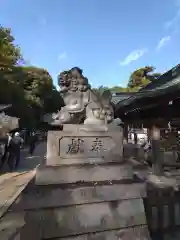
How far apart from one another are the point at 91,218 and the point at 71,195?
379 millimetres

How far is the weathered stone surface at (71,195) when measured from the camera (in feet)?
8.80

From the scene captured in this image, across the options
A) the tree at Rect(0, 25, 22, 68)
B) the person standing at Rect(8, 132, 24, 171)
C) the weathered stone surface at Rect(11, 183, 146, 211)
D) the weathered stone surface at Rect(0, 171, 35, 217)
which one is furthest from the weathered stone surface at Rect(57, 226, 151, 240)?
the tree at Rect(0, 25, 22, 68)

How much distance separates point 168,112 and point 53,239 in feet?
9.32

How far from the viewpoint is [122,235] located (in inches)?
112

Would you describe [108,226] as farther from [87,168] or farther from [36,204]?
[36,204]

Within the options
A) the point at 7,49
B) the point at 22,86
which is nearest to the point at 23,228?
the point at 7,49

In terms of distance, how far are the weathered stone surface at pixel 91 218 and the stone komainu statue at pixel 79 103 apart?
1150mm

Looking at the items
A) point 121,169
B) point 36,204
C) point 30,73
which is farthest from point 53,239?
point 30,73

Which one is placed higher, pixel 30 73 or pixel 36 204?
pixel 30 73

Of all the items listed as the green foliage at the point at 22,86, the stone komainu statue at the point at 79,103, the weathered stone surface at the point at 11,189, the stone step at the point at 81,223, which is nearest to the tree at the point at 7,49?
the green foliage at the point at 22,86

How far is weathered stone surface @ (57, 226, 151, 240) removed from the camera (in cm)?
277

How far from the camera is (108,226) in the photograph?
2.82 m

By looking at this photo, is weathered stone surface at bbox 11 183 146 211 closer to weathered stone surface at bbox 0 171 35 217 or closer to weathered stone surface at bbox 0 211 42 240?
weathered stone surface at bbox 0 211 42 240

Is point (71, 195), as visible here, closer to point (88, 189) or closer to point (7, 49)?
point (88, 189)
